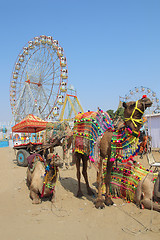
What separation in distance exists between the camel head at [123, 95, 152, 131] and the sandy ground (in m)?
1.53

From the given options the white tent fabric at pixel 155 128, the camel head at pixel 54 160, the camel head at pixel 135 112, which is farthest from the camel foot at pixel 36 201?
the white tent fabric at pixel 155 128

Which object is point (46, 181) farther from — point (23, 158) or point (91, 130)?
point (23, 158)

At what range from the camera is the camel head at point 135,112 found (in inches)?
134

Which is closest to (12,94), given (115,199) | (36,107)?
(36,107)

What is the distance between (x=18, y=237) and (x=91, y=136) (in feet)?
7.36

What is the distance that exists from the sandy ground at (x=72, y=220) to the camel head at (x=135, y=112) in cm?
153

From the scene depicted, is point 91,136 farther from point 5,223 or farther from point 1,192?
point 1,192

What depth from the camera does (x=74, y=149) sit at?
470cm

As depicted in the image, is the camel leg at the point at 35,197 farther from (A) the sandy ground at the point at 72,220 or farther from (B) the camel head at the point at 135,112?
(B) the camel head at the point at 135,112

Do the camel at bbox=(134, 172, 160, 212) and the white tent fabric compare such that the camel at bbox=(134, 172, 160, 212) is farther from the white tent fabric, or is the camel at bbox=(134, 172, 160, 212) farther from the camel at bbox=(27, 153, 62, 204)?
the white tent fabric

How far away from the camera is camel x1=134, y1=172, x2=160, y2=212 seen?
11.5ft

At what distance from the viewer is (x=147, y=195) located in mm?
3736

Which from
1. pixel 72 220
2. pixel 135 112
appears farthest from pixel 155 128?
pixel 72 220

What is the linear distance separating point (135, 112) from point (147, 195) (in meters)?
1.64
